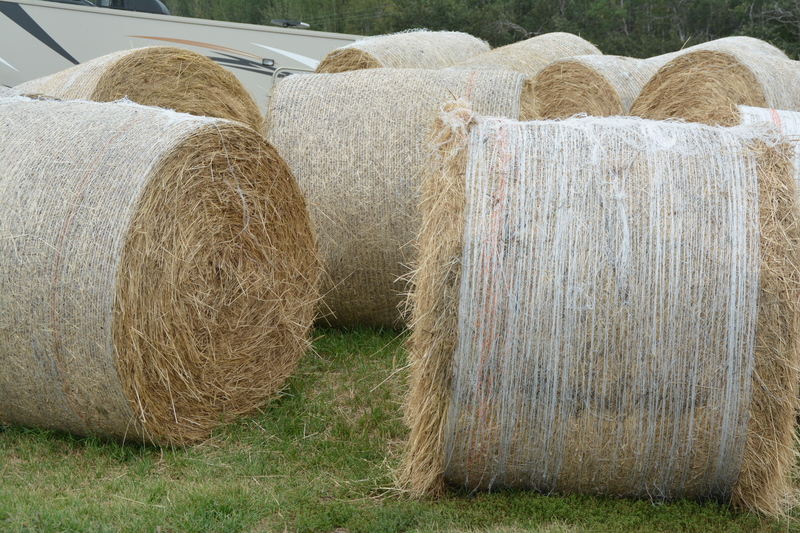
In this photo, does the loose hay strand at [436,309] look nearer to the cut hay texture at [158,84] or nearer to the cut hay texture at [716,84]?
the cut hay texture at [158,84]

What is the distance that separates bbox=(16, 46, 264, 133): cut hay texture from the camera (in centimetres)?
571

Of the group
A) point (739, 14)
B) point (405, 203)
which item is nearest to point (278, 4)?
point (739, 14)

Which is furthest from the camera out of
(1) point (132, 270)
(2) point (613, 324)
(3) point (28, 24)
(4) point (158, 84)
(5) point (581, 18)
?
(5) point (581, 18)

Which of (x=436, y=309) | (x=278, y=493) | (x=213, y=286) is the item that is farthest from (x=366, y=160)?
(x=278, y=493)

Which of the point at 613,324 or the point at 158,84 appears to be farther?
the point at 158,84

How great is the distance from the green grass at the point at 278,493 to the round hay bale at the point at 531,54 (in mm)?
5356

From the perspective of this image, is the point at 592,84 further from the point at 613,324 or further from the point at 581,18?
the point at 581,18

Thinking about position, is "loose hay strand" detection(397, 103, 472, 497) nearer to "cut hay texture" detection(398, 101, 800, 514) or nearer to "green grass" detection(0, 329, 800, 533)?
"cut hay texture" detection(398, 101, 800, 514)

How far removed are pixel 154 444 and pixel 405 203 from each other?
6.91 feet

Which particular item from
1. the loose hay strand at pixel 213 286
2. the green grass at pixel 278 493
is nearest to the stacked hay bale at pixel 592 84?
the loose hay strand at pixel 213 286

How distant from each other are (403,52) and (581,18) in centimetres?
1378

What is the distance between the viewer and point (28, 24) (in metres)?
11.6

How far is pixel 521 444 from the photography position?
3260 mm

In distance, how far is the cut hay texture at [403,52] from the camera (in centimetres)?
800
